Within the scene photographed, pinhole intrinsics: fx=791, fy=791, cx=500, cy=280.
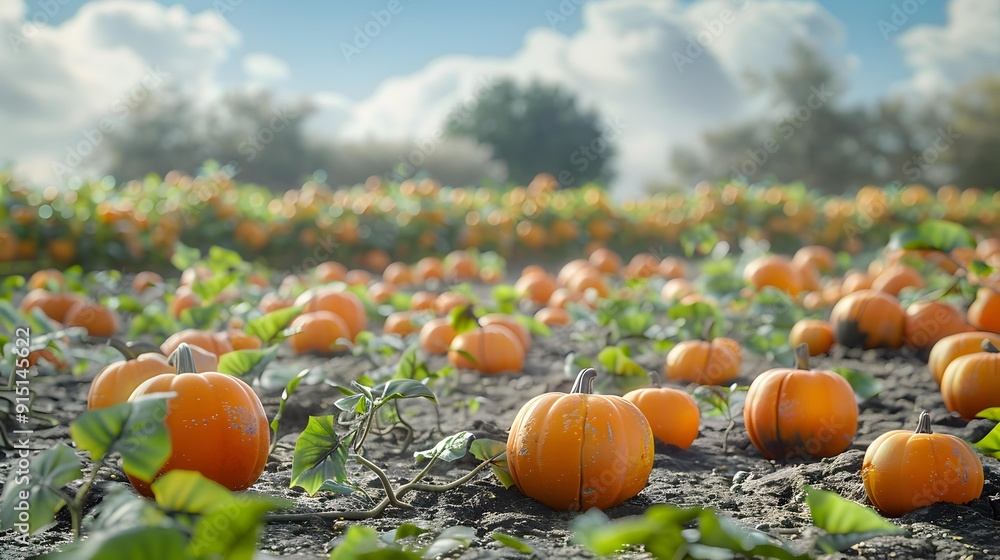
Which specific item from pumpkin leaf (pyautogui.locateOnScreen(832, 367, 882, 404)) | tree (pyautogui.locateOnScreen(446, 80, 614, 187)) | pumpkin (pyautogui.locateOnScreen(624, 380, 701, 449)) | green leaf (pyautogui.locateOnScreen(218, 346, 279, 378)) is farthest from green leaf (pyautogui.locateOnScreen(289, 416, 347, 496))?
tree (pyautogui.locateOnScreen(446, 80, 614, 187))

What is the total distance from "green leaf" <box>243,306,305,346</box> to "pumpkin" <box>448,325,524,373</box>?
3.07 ft

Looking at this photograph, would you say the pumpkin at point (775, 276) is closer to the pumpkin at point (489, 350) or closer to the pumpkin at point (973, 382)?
the pumpkin at point (489, 350)

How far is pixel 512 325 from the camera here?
13.3 ft

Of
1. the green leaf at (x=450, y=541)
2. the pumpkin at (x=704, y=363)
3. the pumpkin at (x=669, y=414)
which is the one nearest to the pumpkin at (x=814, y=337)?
the pumpkin at (x=704, y=363)

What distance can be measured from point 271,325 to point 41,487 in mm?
1592

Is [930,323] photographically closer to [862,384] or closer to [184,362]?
[862,384]

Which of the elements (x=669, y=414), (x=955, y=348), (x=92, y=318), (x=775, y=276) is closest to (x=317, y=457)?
(x=669, y=414)

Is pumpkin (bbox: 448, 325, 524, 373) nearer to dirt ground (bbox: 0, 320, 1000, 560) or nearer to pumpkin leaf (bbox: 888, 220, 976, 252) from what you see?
dirt ground (bbox: 0, 320, 1000, 560)

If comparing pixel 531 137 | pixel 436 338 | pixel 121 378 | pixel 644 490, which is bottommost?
pixel 644 490

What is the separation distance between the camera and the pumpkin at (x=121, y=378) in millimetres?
2391

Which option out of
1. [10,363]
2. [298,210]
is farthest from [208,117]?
[10,363]

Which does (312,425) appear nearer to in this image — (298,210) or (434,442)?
(434,442)

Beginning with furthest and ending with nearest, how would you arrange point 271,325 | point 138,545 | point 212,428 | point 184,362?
point 271,325 < point 184,362 < point 212,428 < point 138,545

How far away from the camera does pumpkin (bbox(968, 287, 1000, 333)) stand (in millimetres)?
3713
